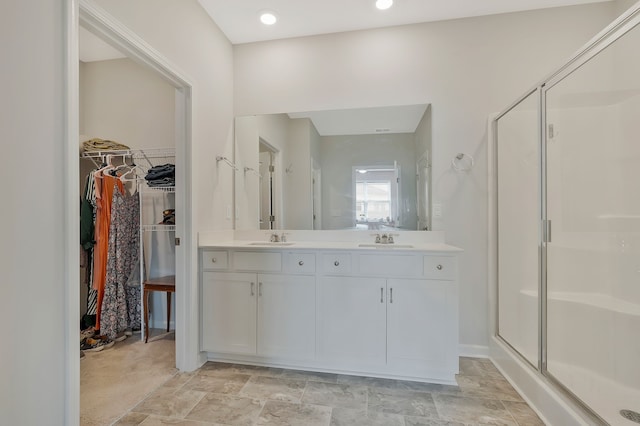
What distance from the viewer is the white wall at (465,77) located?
2328mm

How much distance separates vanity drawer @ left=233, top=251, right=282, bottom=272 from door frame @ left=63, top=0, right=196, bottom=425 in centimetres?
34

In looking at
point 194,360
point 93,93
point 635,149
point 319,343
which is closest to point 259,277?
point 319,343

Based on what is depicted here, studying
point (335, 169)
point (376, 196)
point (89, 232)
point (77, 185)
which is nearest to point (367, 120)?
point (335, 169)

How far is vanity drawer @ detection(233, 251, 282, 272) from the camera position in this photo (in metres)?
2.15

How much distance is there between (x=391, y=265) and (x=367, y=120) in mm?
1336

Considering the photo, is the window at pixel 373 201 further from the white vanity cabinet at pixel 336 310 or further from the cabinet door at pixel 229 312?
the cabinet door at pixel 229 312

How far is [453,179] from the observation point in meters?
2.41

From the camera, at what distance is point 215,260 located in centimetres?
224

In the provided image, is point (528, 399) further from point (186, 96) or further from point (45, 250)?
point (186, 96)

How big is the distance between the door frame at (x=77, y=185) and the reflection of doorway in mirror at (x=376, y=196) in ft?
4.57

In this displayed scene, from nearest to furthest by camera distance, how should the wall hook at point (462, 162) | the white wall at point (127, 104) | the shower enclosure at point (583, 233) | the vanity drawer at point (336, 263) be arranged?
the shower enclosure at point (583, 233) → the vanity drawer at point (336, 263) → the wall hook at point (462, 162) → the white wall at point (127, 104)

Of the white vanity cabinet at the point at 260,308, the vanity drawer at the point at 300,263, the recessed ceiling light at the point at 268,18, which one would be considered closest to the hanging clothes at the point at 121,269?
the white vanity cabinet at the point at 260,308

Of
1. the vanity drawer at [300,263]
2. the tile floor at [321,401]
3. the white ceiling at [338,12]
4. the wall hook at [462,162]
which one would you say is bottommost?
the tile floor at [321,401]

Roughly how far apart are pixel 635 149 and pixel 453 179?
3.46 feet
